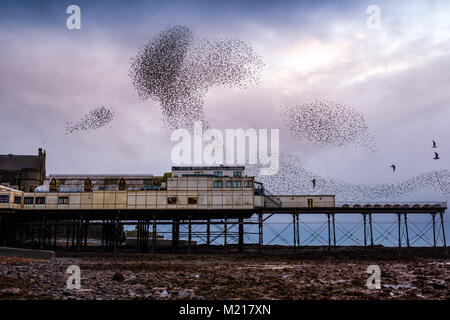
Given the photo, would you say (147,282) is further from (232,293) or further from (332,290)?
(332,290)

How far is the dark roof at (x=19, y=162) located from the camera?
102 m

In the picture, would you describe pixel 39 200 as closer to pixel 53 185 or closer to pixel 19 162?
pixel 53 185

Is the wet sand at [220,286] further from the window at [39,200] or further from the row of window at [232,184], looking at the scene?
the window at [39,200]

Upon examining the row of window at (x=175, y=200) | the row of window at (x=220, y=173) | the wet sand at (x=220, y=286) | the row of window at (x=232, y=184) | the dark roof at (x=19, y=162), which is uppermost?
the dark roof at (x=19, y=162)

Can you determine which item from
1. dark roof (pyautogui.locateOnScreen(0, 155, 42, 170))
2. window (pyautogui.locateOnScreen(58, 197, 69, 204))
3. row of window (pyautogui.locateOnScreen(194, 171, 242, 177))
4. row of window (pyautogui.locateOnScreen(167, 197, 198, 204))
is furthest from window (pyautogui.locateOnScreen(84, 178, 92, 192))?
dark roof (pyautogui.locateOnScreen(0, 155, 42, 170))

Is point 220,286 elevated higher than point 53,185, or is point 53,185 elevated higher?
point 53,185

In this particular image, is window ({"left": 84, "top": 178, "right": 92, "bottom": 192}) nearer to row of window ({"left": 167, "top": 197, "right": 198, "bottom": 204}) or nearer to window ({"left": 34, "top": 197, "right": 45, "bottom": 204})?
window ({"left": 34, "top": 197, "right": 45, "bottom": 204})

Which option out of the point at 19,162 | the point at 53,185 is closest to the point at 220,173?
the point at 53,185

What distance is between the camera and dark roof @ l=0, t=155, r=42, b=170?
102m

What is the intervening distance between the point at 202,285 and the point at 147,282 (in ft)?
10.7

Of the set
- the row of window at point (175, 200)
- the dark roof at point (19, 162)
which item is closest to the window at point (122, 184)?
the row of window at point (175, 200)

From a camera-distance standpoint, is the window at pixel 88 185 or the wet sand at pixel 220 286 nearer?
the wet sand at pixel 220 286

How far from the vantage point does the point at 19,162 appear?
103938mm

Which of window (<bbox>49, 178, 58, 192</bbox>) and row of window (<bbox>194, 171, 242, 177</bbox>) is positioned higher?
row of window (<bbox>194, 171, 242, 177</bbox>)
